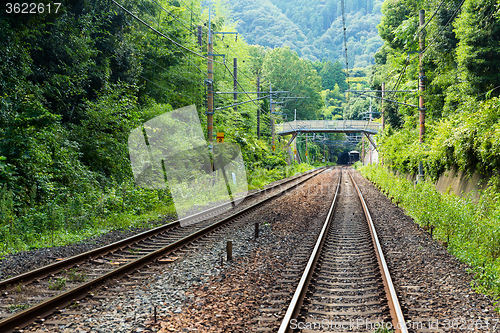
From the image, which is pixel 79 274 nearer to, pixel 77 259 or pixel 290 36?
pixel 77 259

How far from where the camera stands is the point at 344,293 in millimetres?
6102

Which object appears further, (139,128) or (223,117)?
(223,117)

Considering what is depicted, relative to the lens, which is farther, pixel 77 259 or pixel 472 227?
pixel 472 227

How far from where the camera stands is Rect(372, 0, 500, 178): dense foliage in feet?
38.6

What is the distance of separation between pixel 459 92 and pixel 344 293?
1694 cm

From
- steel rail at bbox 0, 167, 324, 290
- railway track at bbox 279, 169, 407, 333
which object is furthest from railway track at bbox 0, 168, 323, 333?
railway track at bbox 279, 169, 407, 333

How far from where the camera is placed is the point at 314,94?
82.0 meters

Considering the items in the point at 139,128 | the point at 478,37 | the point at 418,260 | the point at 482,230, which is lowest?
the point at 418,260

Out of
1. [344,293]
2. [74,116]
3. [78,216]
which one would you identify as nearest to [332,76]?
[74,116]

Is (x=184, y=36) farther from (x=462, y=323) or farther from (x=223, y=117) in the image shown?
(x=462, y=323)

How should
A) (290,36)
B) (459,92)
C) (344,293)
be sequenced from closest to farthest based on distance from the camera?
(344,293), (459,92), (290,36)

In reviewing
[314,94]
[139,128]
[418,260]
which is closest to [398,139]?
[139,128]

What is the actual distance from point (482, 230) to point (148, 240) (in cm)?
789

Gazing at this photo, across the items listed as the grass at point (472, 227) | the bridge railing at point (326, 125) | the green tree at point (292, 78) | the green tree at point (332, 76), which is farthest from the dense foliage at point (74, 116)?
the green tree at point (332, 76)
